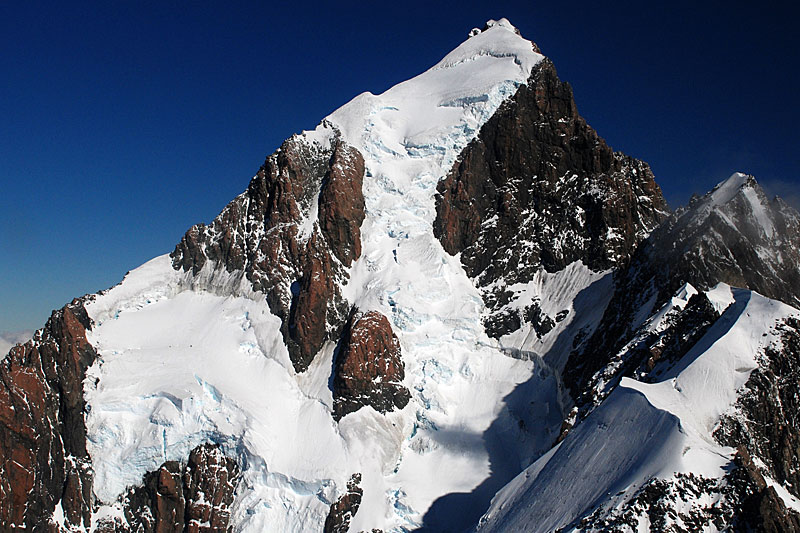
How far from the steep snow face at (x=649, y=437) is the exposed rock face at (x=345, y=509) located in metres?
26.6

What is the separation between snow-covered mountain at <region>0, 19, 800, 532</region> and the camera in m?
68.8

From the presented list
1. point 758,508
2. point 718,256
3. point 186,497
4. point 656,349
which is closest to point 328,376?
point 186,497

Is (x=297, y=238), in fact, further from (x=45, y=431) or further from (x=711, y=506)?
(x=711, y=506)

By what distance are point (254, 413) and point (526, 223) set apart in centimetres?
4951

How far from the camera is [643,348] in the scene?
7056cm

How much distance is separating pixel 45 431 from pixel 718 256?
86.5 m

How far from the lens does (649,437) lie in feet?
171

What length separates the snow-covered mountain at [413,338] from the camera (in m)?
68.8

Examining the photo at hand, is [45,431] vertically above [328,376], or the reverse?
[328,376]

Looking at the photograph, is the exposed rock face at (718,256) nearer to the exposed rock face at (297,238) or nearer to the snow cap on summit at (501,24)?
the exposed rock face at (297,238)

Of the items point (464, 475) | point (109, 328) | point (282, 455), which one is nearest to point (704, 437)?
point (464, 475)

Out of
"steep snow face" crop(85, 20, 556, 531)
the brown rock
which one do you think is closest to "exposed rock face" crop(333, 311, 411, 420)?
"steep snow face" crop(85, 20, 556, 531)

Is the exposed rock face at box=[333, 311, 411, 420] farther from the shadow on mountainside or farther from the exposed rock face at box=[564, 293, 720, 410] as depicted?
the exposed rock face at box=[564, 293, 720, 410]

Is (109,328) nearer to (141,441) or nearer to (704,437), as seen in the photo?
(141,441)
